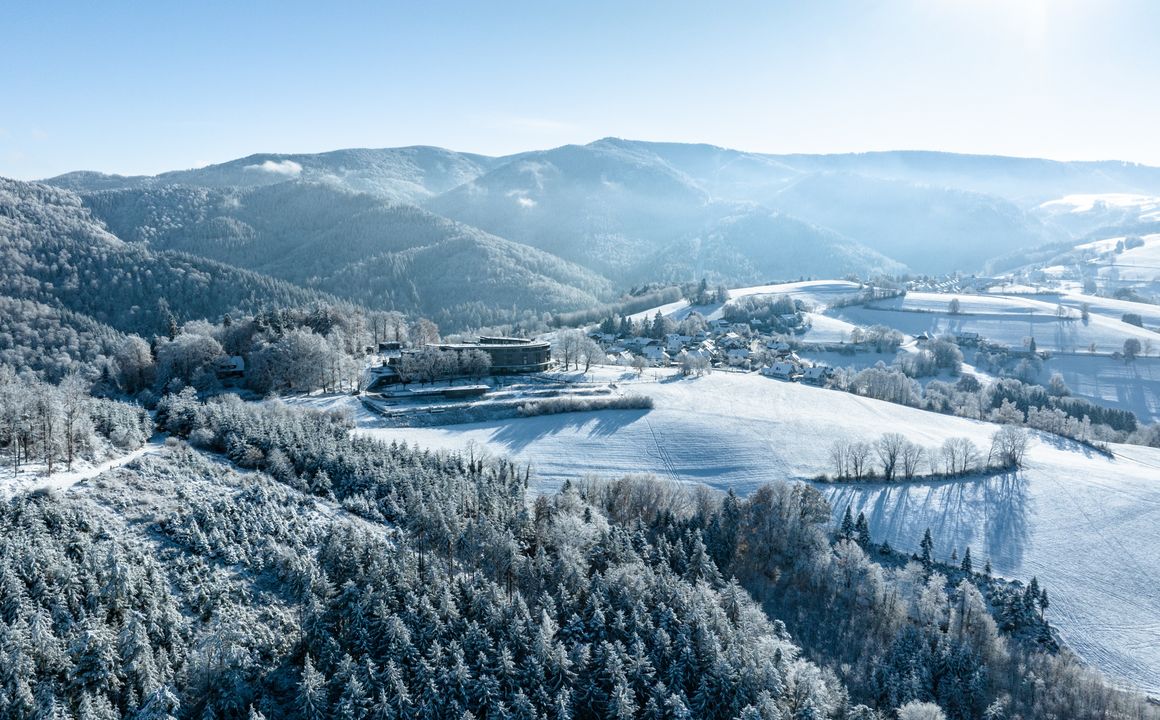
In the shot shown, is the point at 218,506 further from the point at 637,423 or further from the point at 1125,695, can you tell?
the point at 1125,695

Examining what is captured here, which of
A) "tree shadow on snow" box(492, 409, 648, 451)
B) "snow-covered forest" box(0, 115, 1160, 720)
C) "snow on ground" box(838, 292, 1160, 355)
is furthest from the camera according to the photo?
"snow on ground" box(838, 292, 1160, 355)

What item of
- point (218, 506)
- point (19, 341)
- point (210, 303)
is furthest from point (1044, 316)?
point (19, 341)

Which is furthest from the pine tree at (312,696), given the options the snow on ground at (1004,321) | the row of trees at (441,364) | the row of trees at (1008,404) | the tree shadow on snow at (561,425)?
the snow on ground at (1004,321)

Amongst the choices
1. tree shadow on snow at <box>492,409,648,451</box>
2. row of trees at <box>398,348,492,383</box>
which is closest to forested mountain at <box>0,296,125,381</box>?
row of trees at <box>398,348,492,383</box>

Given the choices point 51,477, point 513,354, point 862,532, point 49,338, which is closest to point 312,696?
point 51,477

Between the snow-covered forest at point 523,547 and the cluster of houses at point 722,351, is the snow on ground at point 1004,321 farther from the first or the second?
the snow-covered forest at point 523,547

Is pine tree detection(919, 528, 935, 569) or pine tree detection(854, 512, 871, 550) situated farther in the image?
pine tree detection(854, 512, 871, 550)

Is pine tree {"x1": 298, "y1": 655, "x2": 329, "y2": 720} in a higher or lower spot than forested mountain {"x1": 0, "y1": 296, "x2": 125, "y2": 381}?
lower

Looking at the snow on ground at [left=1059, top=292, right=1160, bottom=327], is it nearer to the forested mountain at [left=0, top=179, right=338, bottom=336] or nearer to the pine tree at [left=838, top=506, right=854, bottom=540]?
the pine tree at [left=838, top=506, right=854, bottom=540]
